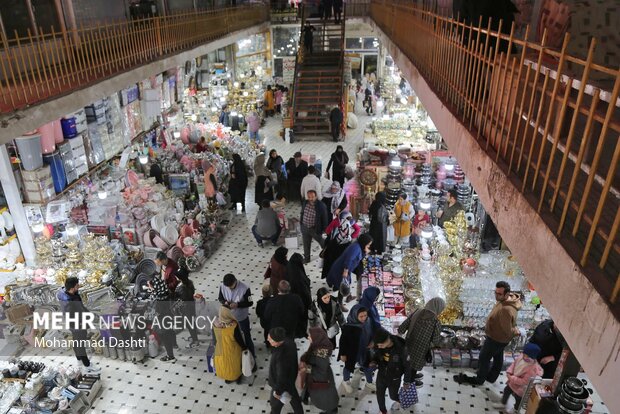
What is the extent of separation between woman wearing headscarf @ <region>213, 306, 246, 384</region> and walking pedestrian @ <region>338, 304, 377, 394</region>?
1271 mm

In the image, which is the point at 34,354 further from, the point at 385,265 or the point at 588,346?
the point at 588,346

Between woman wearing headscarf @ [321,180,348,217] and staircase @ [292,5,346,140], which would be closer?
woman wearing headscarf @ [321,180,348,217]

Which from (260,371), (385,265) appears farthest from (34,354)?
(385,265)

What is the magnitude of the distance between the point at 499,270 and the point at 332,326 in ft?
8.66

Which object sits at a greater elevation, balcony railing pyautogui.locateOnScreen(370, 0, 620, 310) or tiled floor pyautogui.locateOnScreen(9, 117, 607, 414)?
balcony railing pyautogui.locateOnScreen(370, 0, 620, 310)

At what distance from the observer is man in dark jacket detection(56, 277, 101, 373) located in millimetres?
5959

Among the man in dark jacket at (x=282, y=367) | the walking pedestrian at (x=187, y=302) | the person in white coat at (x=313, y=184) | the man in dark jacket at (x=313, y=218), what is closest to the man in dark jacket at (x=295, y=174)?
the person in white coat at (x=313, y=184)

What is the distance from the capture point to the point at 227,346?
5.75 meters

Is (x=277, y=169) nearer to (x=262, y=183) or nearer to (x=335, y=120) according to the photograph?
(x=262, y=183)

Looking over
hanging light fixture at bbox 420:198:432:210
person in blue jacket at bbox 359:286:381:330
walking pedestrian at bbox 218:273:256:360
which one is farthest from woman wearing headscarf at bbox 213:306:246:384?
hanging light fixture at bbox 420:198:432:210

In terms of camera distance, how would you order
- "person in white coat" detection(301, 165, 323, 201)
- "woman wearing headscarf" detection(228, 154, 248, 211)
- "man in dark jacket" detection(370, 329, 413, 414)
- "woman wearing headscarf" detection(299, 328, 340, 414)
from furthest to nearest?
"woman wearing headscarf" detection(228, 154, 248, 211) < "person in white coat" detection(301, 165, 323, 201) < "woman wearing headscarf" detection(299, 328, 340, 414) < "man in dark jacket" detection(370, 329, 413, 414)

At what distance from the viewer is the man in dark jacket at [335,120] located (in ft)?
50.4

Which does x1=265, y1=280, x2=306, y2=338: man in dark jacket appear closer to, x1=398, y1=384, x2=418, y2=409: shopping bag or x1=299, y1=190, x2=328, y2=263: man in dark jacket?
x1=398, y1=384, x2=418, y2=409: shopping bag

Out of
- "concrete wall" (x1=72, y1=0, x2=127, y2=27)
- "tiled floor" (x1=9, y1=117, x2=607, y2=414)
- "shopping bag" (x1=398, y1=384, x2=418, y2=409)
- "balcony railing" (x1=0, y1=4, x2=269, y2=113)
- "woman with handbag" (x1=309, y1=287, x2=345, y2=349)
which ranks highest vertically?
"concrete wall" (x1=72, y1=0, x2=127, y2=27)
